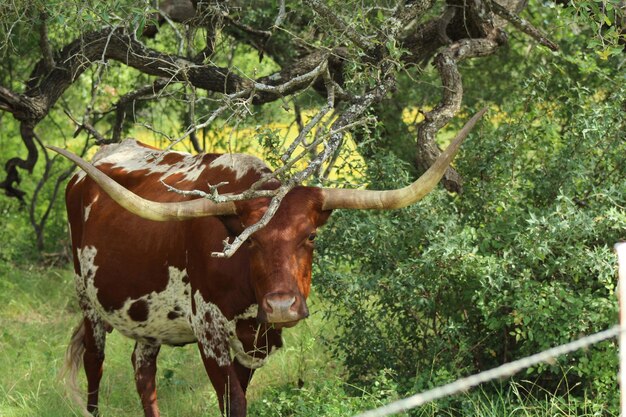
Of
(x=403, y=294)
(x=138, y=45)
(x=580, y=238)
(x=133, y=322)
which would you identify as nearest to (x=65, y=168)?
(x=138, y=45)

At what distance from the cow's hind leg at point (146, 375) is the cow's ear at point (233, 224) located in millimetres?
1471

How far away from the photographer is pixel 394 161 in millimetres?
6133

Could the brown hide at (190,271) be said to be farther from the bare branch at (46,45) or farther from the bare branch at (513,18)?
the bare branch at (513,18)

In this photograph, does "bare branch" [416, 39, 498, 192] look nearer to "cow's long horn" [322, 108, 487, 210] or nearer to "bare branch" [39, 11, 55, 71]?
"cow's long horn" [322, 108, 487, 210]

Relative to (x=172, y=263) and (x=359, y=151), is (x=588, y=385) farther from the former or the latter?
(x=172, y=263)

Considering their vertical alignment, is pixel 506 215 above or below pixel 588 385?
above

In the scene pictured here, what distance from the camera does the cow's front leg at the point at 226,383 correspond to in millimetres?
5375

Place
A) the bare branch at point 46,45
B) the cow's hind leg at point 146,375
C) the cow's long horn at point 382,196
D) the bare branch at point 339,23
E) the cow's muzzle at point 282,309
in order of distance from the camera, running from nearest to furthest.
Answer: the cow's muzzle at point 282,309 < the cow's long horn at point 382,196 < the bare branch at point 339,23 < the cow's hind leg at point 146,375 < the bare branch at point 46,45

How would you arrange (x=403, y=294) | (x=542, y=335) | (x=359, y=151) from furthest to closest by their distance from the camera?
(x=359, y=151) → (x=403, y=294) → (x=542, y=335)

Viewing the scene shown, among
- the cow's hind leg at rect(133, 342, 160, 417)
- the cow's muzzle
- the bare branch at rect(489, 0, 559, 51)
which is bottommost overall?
the cow's hind leg at rect(133, 342, 160, 417)

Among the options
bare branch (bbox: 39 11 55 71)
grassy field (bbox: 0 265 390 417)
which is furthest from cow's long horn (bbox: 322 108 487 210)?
bare branch (bbox: 39 11 55 71)

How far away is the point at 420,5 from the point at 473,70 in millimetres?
3489

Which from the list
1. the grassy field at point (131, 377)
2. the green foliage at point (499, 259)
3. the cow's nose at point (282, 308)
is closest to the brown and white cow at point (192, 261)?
the cow's nose at point (282, 308)

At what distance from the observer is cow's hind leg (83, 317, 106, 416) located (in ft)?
21.7
